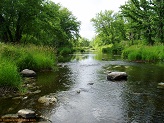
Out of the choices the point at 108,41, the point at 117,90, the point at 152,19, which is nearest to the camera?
the point at 117,90

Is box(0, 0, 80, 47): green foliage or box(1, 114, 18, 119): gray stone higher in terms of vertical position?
box(0, 0, 80, 47): green foliage

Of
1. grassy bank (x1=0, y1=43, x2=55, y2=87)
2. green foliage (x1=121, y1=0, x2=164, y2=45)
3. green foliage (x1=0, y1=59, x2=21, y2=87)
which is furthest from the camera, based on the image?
green foliage (x1=121, y1=0, x2=164, y2=45)

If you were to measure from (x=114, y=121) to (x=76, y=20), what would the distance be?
63429mm

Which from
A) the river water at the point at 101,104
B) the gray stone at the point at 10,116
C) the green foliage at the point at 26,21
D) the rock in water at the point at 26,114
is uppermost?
the green foliage at the point at 26,21

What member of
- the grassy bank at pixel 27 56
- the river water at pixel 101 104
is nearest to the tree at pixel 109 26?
the grassy bank at pixel 27 56

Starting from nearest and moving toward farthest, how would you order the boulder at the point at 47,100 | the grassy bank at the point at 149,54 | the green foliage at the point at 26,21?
the boulder at the point at 47,100 → the green foliage at the point at 26,21 → the grassy bank at the point at 149,54

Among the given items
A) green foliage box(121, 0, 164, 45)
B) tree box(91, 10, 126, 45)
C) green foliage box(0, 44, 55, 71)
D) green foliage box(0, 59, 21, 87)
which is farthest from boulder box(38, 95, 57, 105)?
tree box(91, 10, 126, 45)

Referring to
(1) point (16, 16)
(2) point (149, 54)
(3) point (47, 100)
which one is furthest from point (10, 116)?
(1) point (16, 16)

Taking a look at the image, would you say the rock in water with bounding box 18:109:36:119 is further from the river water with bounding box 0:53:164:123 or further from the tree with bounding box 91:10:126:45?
the tree with bounding box 91:10:126:45

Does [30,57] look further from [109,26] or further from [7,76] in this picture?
[109,26]

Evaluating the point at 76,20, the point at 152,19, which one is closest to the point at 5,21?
the point at 152,19

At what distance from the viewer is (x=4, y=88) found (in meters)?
9.45

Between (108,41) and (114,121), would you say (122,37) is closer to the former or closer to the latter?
(108,41)

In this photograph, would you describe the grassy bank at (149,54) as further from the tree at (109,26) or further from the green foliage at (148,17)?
the tree at (109,26)
